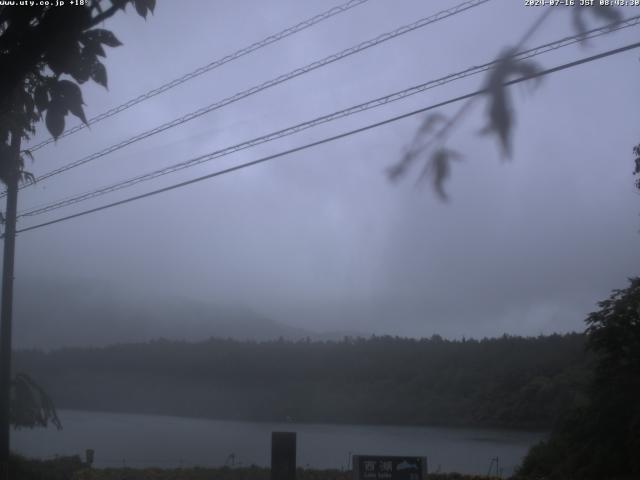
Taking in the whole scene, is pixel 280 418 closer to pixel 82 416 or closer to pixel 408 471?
pixel 82 416

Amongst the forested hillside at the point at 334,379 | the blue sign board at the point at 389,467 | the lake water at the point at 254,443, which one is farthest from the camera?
the forested hillside at the point at 334,379

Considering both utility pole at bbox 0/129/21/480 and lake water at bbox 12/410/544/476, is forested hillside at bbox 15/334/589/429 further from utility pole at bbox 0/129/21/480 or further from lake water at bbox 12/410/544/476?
utility pole at bbox 0/129/21/480

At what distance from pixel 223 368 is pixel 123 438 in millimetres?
7450

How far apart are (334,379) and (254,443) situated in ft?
25.4

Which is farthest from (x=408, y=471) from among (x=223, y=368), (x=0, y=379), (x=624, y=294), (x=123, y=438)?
(x=223, y=368)

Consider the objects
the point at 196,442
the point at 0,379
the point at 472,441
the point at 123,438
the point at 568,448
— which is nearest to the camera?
the point at 568,448

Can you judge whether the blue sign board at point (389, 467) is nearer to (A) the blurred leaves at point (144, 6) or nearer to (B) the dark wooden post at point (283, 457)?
(B) the dark wooden post at point (283, 457)

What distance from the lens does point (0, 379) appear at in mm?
18188

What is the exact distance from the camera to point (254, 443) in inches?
918

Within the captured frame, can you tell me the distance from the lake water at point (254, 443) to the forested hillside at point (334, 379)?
91cm

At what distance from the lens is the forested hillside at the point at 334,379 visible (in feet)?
77.0

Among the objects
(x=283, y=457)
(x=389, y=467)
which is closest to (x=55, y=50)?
(x=389, y=467)

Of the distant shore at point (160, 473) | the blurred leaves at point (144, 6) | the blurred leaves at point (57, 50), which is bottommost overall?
the distant shore at point (160, 473)

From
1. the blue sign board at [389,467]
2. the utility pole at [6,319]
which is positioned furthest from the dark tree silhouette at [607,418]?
the utility pole at [6,319]
